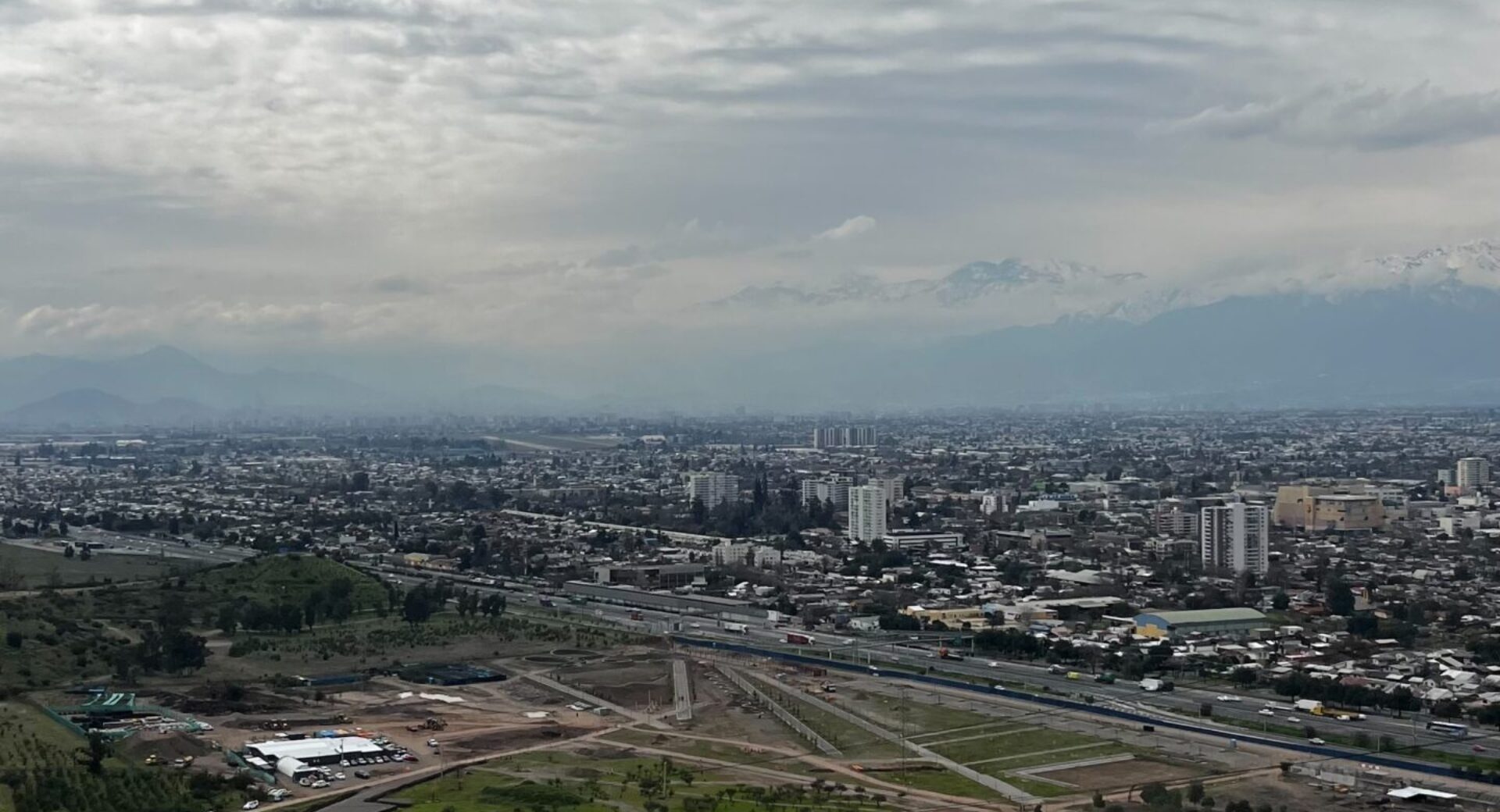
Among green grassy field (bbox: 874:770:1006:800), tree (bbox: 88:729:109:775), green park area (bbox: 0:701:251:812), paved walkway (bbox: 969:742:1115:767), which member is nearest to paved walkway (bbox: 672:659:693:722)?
green grassy field (bbox: 874:770:1006:800)

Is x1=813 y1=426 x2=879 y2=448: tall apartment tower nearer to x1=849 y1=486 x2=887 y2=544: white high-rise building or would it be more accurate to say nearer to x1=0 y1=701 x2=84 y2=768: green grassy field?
x1=849 y1=486 x2=887 y2=544: white high-rise building

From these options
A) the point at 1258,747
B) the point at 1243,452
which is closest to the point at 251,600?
the point at 1258,747

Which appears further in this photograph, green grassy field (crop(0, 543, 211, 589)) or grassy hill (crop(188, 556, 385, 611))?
green grassy field (crop(0, 543, 211, 589))

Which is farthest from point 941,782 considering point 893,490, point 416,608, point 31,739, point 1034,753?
point 893,490

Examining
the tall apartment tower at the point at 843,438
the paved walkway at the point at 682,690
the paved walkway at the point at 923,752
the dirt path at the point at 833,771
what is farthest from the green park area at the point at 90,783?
the tall apartment tower at the point at 843,438

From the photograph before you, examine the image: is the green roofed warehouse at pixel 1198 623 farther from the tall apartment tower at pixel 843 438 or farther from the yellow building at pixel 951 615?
the tall apartment tower at pixel 843 438

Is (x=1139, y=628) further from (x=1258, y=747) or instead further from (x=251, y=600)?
(x=251, y=600)
